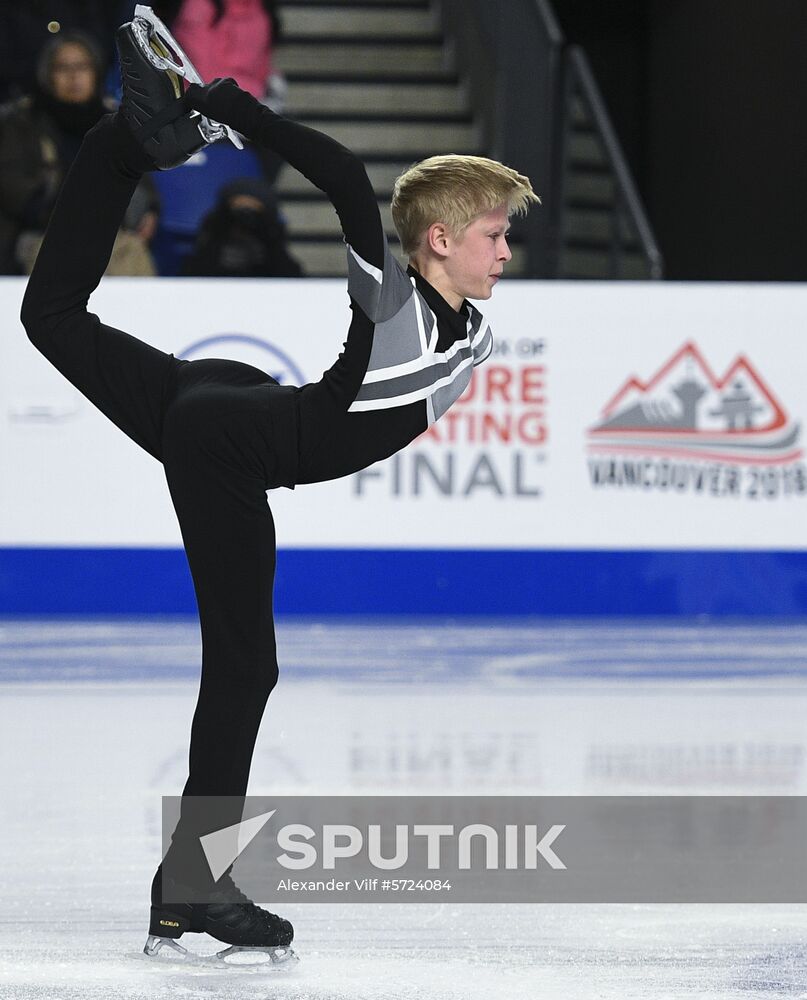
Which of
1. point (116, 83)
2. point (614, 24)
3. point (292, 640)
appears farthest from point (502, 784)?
point (614, 24)

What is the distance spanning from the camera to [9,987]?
235 centimetres

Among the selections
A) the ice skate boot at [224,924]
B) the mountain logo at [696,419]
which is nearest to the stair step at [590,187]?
the mountain logo at [696,419]

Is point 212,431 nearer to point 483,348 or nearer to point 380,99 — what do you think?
point 483,348

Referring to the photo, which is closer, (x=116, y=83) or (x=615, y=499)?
(x=615, y=499)

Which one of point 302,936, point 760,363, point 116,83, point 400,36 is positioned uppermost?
point 400,36

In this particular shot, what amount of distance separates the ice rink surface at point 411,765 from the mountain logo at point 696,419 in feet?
2.20

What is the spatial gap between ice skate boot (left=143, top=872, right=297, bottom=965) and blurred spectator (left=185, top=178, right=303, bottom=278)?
4.22m

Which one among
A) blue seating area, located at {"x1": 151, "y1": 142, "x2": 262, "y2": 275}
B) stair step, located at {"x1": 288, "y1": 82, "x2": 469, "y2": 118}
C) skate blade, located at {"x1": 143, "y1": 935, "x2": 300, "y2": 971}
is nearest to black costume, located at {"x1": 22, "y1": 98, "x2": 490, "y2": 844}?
skate blade, located at {"x1": 143, "y1": 935, "x2": 300, "y2": 971}

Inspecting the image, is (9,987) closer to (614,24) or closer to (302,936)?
(302,936)

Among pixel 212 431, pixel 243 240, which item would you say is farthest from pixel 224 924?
pixel 243 240

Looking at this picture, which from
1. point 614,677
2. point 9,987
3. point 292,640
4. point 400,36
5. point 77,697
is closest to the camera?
point 9,987

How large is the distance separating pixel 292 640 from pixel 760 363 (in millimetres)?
2083

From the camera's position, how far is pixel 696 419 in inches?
249

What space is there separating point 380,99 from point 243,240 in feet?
7.53
